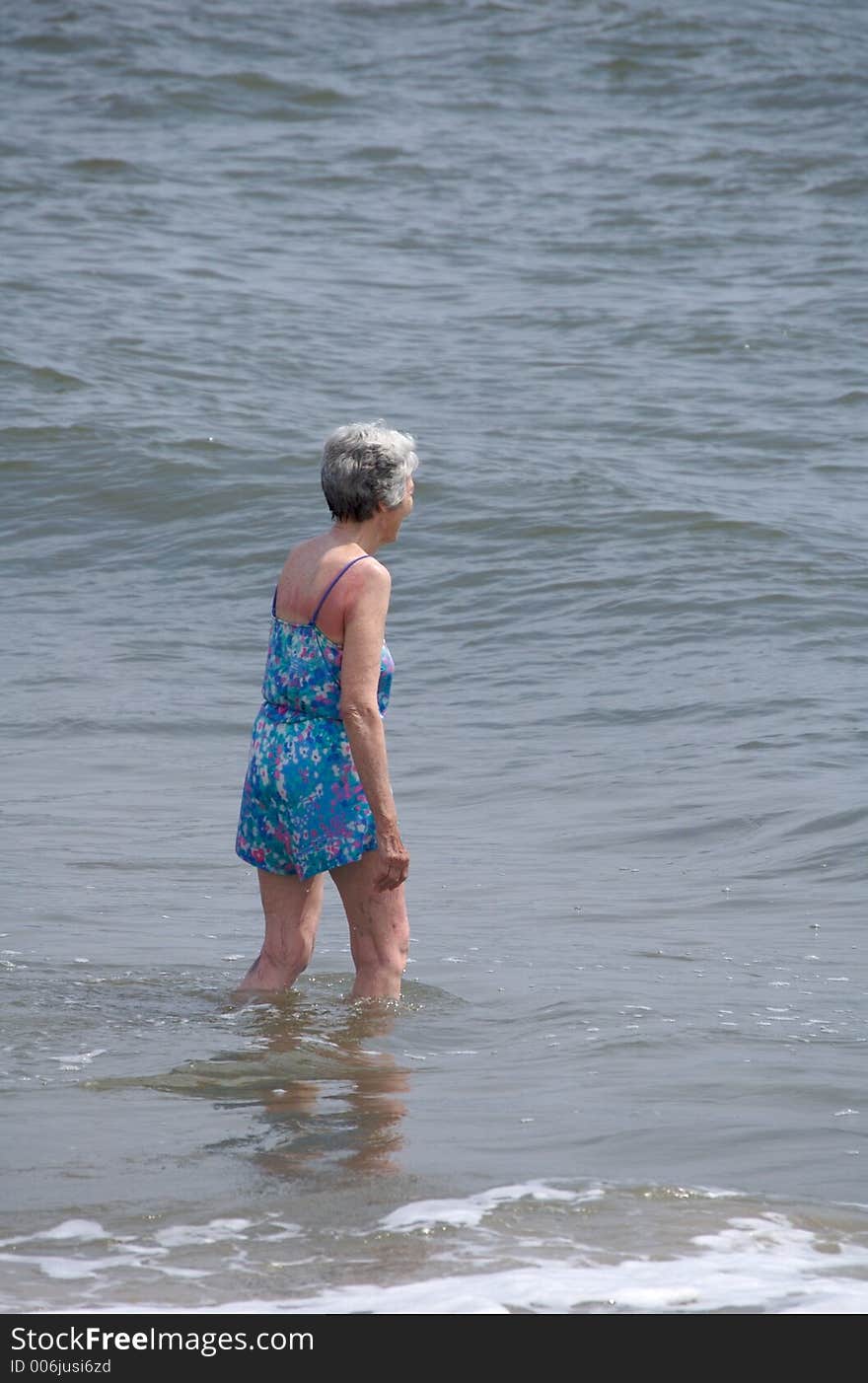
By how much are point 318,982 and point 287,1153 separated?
1.42m

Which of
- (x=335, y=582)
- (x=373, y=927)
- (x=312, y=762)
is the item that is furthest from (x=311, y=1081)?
(x=335, y=582)

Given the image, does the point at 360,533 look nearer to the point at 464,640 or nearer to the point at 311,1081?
the point at 311,1081

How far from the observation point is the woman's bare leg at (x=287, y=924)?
4484 mm

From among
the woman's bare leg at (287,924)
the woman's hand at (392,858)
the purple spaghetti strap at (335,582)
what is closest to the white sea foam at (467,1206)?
the woman's hand at (392,858)

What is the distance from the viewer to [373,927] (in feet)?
14.6

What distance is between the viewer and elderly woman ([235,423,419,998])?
4.15 metres

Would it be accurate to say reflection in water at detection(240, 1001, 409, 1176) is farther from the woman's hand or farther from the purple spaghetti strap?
the purple spaghetti strap

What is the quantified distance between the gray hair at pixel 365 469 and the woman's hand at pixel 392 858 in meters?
0.82

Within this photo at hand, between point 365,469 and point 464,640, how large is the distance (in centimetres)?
637

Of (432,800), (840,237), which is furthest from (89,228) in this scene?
(432,800)

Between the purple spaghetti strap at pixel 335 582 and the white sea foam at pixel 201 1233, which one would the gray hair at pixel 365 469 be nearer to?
the purple spaghetti strap at pixel 335 582

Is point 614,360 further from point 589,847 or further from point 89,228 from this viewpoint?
point 589,847

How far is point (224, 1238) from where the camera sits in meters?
3.14
